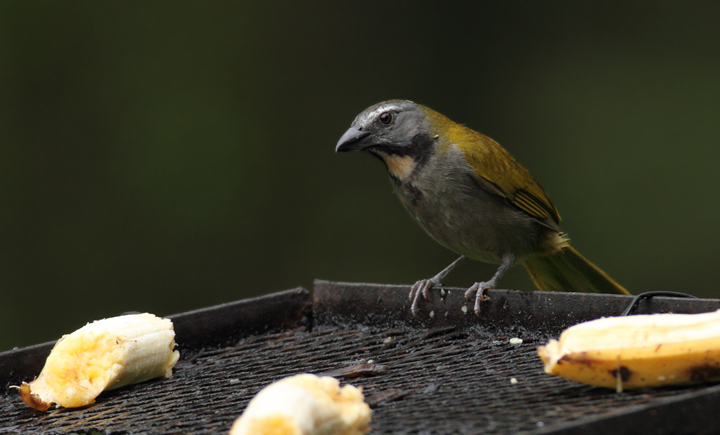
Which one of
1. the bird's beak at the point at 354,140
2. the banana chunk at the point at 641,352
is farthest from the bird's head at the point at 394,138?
the banana chunk at the point at 641,352

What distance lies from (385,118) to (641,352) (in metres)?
2.33

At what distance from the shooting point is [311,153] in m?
7.26

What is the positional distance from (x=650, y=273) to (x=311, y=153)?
3.08 meters

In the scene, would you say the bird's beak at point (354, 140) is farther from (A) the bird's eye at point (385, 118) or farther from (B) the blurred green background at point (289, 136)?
(B) the blurred green background at point (289, 136)

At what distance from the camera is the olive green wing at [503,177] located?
3734 mm

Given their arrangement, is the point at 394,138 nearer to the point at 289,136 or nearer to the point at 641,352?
the point at 641,352

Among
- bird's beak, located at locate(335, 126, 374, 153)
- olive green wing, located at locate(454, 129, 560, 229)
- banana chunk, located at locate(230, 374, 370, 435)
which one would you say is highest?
bird's beak, located at locate(335, 126, 374, 153)

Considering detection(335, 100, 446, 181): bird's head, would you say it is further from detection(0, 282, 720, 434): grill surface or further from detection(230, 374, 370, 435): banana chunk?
detection(230, 374, 370, 435): banana chunk

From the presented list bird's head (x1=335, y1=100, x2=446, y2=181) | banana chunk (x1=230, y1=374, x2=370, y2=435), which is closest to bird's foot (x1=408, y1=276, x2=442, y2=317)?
bird's head (x1=335, y1=100, x2=446, y2=181)

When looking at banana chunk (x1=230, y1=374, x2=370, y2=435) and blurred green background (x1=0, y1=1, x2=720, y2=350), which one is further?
blurred green background (x1=0, y1=1, x2=720, y2=350)

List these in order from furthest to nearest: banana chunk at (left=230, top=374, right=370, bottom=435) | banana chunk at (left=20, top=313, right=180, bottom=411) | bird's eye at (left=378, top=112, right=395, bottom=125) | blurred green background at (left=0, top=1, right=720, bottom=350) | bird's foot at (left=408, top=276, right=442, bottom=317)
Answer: blurred green background at (left=0, top=1, right=720, bottom=350) < bird's eye at (left=378, top=112, right=395, bottom=125) < bird's foot at (left=408, top=276, right=442, bottom=317) < banana chunk at (left=20, top=313, right=180, bottom=411) < banana chunk at (left=230, top=374, right=370, bottom=435)

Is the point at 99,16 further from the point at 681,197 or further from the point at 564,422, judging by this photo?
the point at 564,422

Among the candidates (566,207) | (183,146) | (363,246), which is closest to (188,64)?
(183,146)

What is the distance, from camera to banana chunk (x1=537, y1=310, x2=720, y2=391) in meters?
1.68
